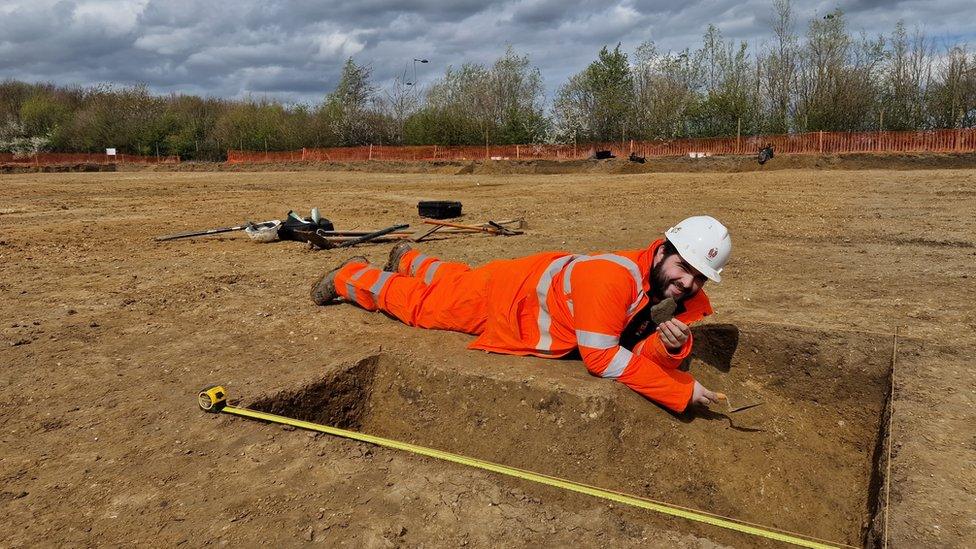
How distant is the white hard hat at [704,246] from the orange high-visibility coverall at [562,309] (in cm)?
16

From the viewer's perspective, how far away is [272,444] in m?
3.12

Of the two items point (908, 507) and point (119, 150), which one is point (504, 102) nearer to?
point (119, 150)

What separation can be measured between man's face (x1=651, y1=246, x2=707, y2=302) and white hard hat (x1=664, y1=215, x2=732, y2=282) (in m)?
0.05

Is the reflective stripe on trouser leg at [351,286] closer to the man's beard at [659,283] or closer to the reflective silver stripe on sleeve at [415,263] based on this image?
the reflective silver stripe on sleeve at [415,263]

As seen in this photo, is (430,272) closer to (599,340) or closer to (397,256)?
(397,256)

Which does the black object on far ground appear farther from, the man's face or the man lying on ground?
the man's face

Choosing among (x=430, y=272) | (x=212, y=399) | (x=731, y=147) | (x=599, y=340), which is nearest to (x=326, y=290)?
(x=430, y=272)

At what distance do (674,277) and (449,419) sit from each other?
1517 millimetres

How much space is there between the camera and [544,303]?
386 cm

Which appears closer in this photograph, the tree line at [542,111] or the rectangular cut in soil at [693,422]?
the rectangular cut in soil at [693,422]

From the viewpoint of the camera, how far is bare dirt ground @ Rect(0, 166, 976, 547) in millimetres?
2562

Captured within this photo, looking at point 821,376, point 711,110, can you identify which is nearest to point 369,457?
point 821,376

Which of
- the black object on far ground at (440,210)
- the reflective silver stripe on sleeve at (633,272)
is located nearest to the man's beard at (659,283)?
the reflective silver stripe on sleeve at (633,272)

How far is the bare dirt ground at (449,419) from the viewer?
2562 millimetres
